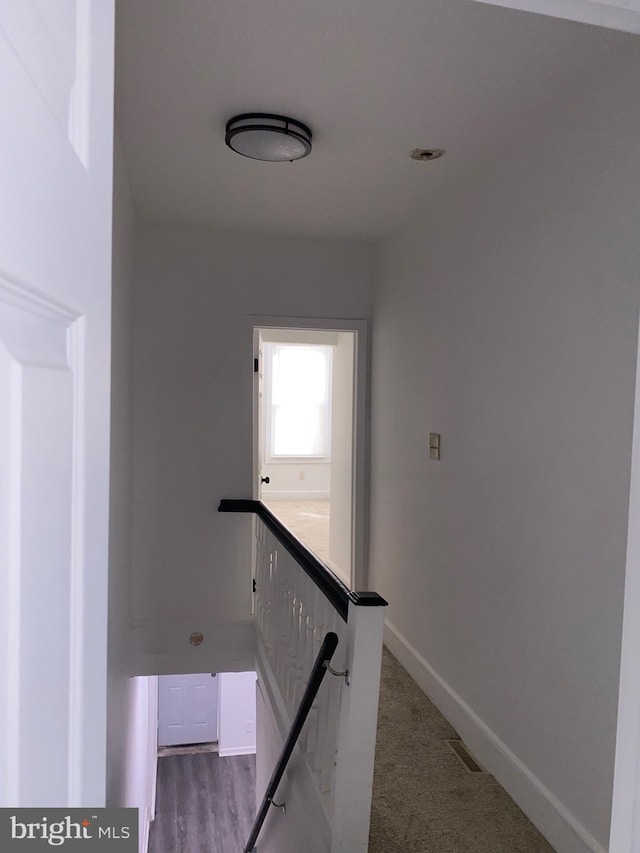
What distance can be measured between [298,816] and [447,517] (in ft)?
4.90

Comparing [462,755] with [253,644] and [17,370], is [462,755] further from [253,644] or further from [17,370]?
[17,370]

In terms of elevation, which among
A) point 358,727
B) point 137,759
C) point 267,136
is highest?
point 267,136

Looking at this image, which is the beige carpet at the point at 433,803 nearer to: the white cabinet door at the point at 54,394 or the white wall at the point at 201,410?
the white wall at the point at 201,410

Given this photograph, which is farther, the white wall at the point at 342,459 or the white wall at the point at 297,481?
the white wall at the point at 297,481

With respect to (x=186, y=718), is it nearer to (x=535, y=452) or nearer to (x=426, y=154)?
(x=535, y=452)

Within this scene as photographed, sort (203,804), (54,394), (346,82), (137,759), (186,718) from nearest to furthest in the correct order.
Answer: (54,394) → (346,82) → (137,759) → (203,804) → (186,718)

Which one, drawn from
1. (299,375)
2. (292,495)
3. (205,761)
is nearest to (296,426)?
(299,375)

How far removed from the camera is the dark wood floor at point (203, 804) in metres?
6.64

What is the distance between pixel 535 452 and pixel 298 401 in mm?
6939

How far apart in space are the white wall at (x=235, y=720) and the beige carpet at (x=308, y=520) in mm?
2278

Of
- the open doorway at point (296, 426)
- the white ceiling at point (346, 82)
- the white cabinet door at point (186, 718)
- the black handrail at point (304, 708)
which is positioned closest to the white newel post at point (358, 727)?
the black handrail at point (304, 708)

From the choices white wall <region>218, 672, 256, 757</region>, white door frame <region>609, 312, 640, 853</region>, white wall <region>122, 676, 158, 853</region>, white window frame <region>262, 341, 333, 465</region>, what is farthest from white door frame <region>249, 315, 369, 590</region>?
white wall <region>218, 672, 256, 757</region>

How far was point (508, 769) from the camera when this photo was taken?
8.33 ft

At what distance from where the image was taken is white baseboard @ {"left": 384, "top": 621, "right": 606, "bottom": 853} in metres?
2.15
